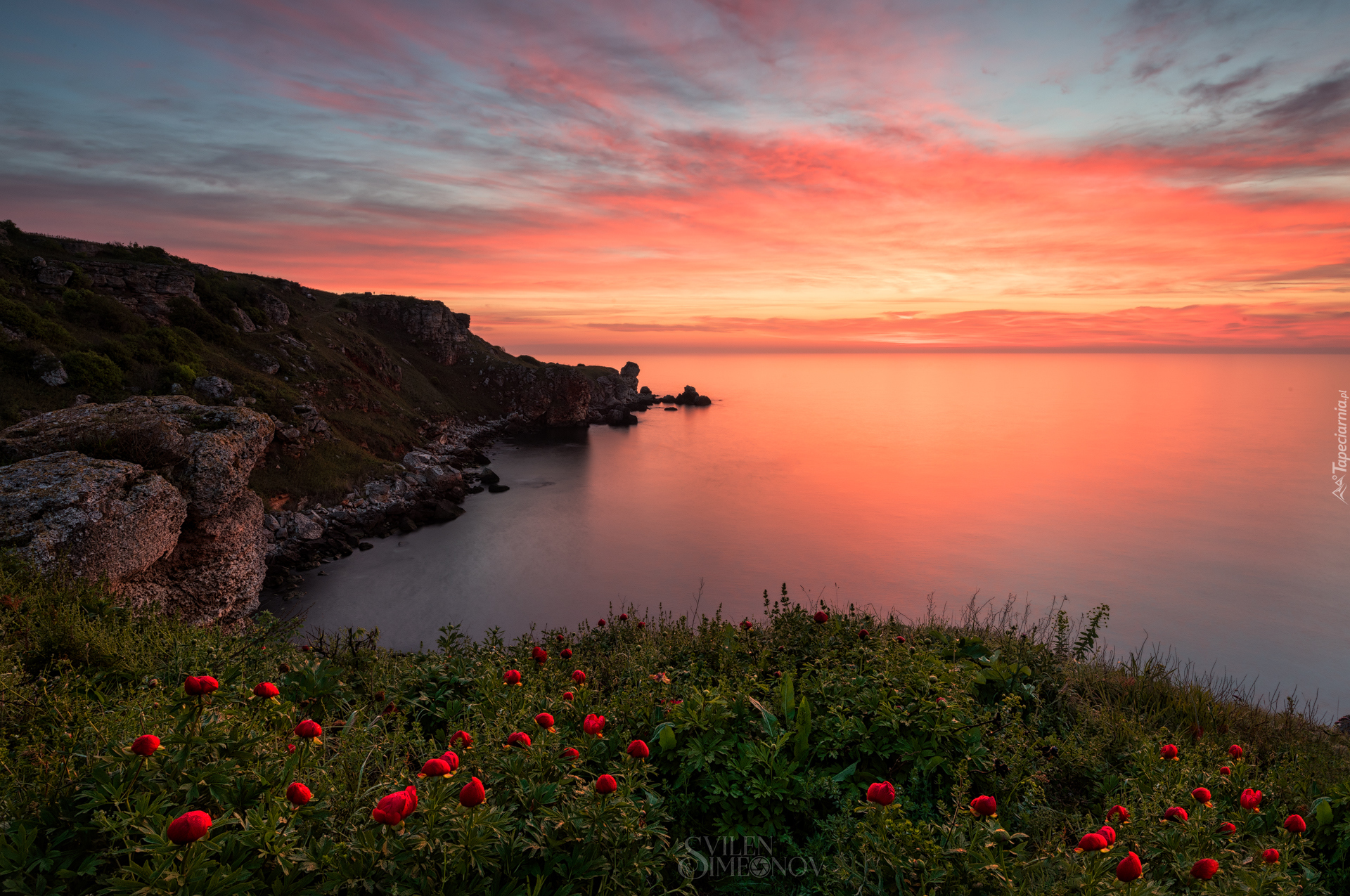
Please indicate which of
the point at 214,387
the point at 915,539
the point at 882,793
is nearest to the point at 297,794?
the point at 882,793

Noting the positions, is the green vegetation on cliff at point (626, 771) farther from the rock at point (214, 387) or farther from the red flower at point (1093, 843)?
the rock at point (214, 387)

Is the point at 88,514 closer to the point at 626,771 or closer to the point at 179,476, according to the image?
the point at 179,476

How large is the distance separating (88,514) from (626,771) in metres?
13.0

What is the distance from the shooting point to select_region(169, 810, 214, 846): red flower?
2078 mm

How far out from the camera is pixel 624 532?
45438 millimetres

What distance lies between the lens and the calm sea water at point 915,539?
102 ft

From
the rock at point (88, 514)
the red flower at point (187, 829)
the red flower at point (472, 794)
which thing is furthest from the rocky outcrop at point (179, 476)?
the red flower at point (472, 794)

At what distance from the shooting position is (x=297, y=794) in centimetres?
255

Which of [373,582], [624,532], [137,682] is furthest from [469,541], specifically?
[137,682]

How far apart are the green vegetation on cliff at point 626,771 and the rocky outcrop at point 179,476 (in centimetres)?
539

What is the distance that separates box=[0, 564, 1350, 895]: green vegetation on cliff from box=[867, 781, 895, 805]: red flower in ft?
0.07

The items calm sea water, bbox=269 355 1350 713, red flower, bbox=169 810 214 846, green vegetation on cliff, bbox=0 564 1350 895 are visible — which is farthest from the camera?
calm sea water, bbox=269 355 1350 713

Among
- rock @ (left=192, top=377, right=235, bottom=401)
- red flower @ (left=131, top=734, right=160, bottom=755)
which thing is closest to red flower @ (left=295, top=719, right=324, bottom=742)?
red flower @ (left=131, top=734, right=160, bottom=755)

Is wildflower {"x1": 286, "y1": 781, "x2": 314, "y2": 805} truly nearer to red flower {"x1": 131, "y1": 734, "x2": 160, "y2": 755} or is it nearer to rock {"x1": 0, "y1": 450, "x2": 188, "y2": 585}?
red flower {"x1": 131, "y1": 734, "x2": 160, "y2": 755}
